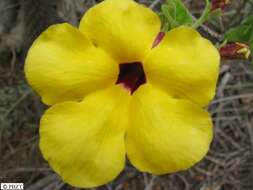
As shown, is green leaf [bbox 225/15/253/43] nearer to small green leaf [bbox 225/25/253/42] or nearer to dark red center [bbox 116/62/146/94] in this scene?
small green leaf [bbox 225/25/253/42]

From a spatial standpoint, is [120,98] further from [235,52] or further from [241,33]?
[241,33]

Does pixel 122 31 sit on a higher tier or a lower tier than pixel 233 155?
higher

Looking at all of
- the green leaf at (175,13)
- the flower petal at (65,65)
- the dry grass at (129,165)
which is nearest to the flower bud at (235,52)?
the green leaf at (175,13)

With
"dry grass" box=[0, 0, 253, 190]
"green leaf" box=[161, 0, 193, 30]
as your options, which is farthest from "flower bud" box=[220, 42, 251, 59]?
"dry grass" box=[0, 0, 253, 190]

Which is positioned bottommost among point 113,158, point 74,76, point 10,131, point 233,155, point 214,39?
point 233,155

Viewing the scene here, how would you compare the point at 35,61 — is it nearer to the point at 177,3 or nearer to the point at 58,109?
the point at 58,109

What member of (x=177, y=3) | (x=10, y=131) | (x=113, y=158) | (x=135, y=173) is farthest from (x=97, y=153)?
(x=10, y=131)

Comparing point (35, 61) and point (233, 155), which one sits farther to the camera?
point (233, 155)
